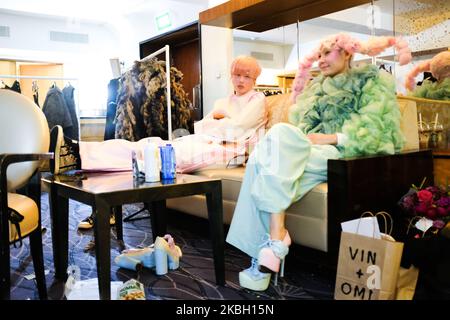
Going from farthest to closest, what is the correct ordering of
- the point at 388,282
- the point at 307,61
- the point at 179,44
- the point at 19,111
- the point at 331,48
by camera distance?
1. the point at 179,44
2. the point at 307,61
3. the point at 331,48
4. the point at 19,111
5. the point at 388,282

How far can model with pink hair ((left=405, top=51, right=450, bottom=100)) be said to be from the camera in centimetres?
260

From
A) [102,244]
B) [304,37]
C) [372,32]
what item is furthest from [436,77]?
[102,244]

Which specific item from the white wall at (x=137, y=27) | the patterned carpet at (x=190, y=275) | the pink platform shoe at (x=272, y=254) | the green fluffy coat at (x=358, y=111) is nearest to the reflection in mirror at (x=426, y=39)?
the green fluffy coat at (x=358, y=111)

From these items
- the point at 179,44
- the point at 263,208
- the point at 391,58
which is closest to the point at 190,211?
the point at 263,208

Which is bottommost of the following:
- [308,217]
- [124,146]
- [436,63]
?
[308,217]

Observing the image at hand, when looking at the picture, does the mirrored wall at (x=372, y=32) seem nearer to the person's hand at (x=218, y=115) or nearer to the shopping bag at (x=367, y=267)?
the person's hand at (x=218, y=115)

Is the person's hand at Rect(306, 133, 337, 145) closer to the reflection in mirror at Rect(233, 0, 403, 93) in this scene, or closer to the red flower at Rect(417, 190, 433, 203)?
the red flower at Rect(417, 190, 433, 203)

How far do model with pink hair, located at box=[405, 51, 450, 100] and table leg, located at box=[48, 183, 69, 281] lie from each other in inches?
89.5

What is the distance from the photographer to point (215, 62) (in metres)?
4.26

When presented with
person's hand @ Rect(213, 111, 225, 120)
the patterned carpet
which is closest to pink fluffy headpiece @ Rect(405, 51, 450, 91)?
person's hand @ Rect(213, 111, 225, 120)

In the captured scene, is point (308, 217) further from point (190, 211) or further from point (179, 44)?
point (179, 44)

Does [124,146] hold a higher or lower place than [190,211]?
higher

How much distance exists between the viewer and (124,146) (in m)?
2.61

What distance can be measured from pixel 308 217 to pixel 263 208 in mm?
251
